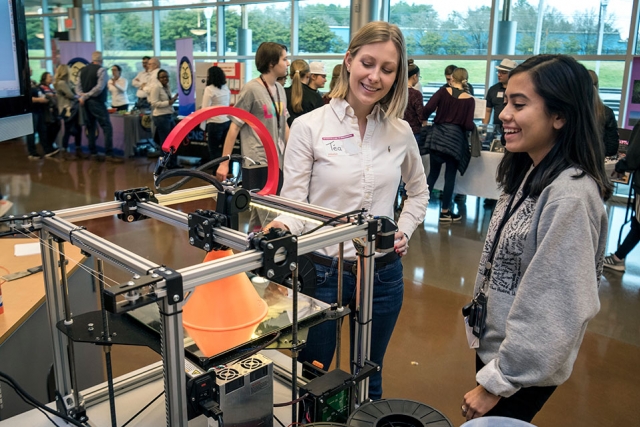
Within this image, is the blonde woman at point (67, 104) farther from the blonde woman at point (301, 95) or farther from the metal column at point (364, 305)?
the metal column at point (364, 305)

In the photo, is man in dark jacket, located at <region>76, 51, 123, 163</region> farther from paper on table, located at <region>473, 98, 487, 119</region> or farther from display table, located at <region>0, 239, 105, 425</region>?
display table, located at <region>0, 239, 105, 425</region>

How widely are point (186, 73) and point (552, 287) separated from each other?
8023 mm

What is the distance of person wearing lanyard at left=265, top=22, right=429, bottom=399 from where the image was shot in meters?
1.45

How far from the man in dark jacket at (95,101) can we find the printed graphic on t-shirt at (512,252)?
25.2 feet

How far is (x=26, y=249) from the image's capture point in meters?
2.07

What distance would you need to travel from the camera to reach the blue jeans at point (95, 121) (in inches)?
314

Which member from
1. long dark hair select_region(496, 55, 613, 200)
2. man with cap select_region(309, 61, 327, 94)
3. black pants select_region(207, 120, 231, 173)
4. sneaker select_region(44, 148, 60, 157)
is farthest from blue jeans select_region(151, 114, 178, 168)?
long dark hair select_region(496, 55, 613, 200)

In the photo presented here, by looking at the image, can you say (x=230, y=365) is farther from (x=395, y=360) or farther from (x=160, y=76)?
(x=160, y=76)

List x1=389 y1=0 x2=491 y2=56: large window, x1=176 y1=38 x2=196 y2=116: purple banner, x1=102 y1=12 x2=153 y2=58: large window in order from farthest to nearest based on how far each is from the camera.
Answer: x1=102 y1=12 x2=153 y2=58: large window, x1=176 y1=38 x2=196 y2=116: purple banner, x1=389 y1=0 x2=491 y2=56: large window

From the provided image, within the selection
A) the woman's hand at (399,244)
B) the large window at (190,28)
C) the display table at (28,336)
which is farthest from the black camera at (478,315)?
the large window at (190,28)

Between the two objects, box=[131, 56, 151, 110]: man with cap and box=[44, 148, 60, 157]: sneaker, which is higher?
box=[131, 56, 151, 110]: man with cap

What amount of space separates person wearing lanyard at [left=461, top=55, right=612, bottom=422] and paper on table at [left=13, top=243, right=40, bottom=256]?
160cm

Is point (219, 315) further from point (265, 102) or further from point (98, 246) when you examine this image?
point (265, 102)

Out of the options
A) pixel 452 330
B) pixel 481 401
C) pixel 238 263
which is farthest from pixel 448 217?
pixel 238 263
